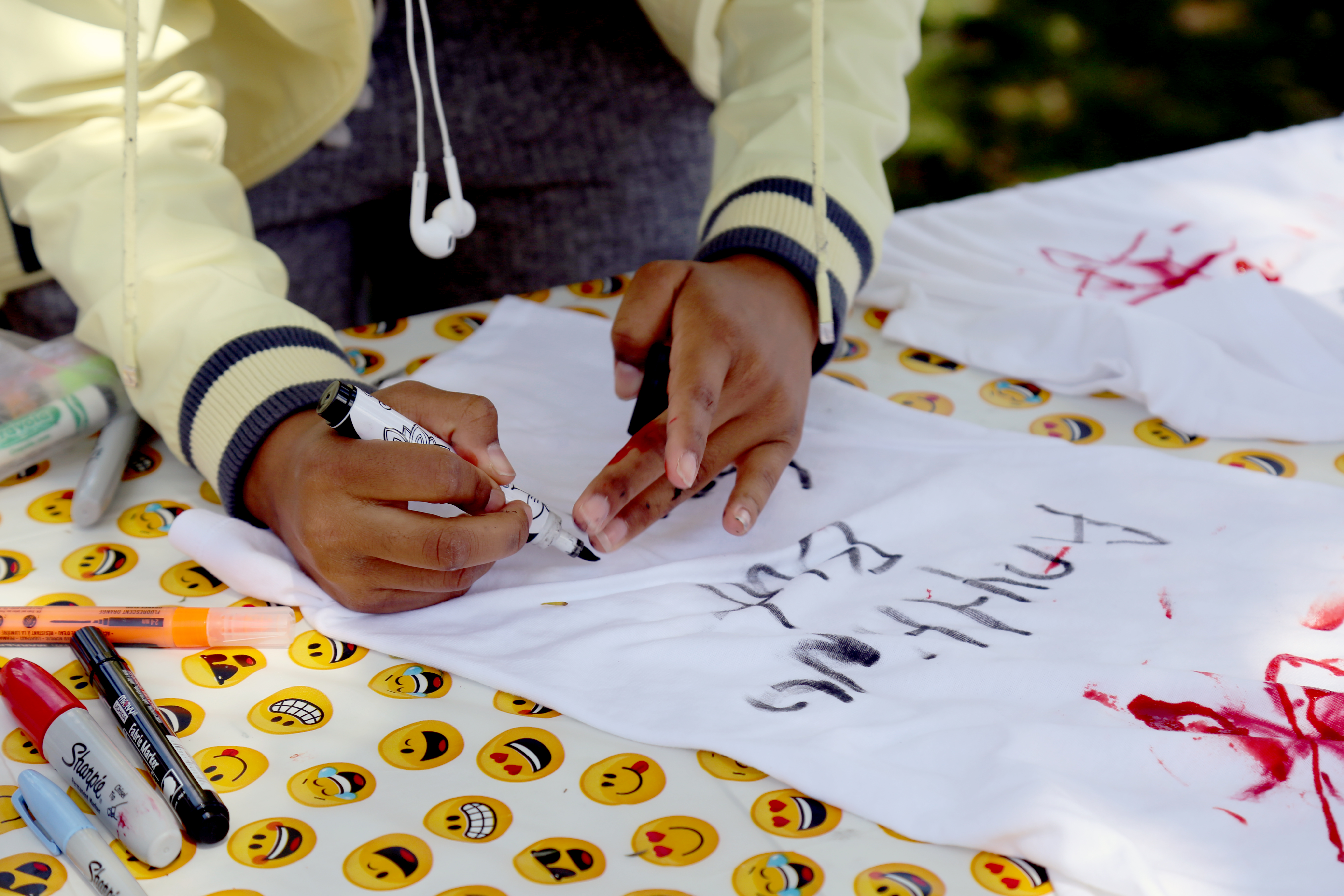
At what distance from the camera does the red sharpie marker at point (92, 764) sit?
15.2 inches

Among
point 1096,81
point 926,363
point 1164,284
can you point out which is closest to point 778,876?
point 926,363

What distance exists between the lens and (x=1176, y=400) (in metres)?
0.66

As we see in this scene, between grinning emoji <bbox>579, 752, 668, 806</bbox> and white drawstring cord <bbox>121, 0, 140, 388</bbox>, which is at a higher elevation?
white drawstring cord <bbox>121, 0, 140, 388</bbox>

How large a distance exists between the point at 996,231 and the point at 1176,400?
272 mm

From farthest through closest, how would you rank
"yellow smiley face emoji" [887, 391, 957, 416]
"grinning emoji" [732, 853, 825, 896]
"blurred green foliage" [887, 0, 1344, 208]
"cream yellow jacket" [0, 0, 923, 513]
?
"blurred green foliage" [887, 0, 1344, 208]
"yellow smiley face emoji" [887, 391, 957, 416]
"cream yellow jacket" [0, 0, 923, 513]
"grinning emoji" [732, 853, 825, 896]

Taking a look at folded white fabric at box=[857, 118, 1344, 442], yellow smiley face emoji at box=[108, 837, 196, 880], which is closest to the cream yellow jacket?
folded white fabric at box=[857, 118, 1344, 442]

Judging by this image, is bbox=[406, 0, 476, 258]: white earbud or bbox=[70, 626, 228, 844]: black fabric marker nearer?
bbox=[70, 626, 228, 844]: black fabric marker

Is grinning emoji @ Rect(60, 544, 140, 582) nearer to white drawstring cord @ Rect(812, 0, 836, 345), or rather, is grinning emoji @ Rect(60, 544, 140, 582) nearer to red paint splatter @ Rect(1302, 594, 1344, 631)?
white drawstring cord @ Rect(812, 0, 836, 345)

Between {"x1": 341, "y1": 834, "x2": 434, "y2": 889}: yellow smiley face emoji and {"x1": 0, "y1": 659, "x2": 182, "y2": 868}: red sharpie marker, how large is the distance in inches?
2.8

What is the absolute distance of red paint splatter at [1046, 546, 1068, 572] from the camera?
Result: 20.7 inches

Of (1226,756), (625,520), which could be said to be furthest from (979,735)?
(625,520)

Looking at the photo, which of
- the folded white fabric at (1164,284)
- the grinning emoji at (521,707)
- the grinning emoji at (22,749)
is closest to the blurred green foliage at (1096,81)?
the folded white fabric at (1164,284)

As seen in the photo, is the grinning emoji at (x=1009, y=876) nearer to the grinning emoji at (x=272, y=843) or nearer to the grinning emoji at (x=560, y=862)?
the grinning emoji at (x=560, y=862)

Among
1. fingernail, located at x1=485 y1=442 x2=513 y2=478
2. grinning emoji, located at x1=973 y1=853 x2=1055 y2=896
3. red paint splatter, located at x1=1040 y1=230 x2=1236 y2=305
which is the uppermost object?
fingernail, located at x1=485 y1=442 x2=513 y2=478
